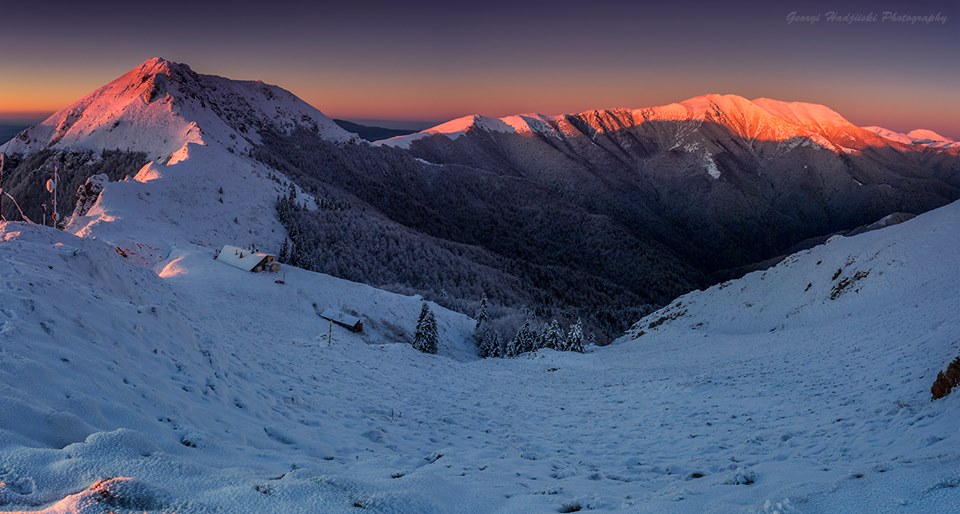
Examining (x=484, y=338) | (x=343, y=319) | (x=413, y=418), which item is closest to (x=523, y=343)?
(x=484, y=338)

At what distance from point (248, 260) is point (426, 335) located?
20306mm

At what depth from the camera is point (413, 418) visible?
1283 cm

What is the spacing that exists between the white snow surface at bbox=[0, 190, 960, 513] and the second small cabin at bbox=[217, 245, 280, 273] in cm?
2911

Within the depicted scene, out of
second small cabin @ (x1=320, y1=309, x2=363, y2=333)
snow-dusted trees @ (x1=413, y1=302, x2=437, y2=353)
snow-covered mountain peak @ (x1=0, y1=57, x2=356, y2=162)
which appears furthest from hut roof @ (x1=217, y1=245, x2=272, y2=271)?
snow-covered mountain peak @ (x1=0, y1=57, x2=356, y2=162)

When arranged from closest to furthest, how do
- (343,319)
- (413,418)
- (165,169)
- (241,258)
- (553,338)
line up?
(413,418) → (343,319) → (241,258) → (553,338) → (165,169)

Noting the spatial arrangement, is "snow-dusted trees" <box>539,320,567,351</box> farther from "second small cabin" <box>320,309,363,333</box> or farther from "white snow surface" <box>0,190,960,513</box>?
"white snow surface" <box>0,190,960,513</box>

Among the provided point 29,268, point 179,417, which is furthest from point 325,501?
point 29,268

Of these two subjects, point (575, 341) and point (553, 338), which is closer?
point (575, 341)

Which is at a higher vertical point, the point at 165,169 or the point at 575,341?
the point at 165,169

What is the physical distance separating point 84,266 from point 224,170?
95706mm

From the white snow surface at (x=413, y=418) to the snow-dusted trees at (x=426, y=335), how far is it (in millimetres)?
21756

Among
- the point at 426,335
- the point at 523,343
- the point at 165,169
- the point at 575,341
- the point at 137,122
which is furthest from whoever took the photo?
the point at 137,122

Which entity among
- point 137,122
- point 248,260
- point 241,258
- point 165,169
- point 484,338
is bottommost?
point 484,338

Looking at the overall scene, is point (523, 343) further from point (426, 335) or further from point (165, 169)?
point (165, 169)
